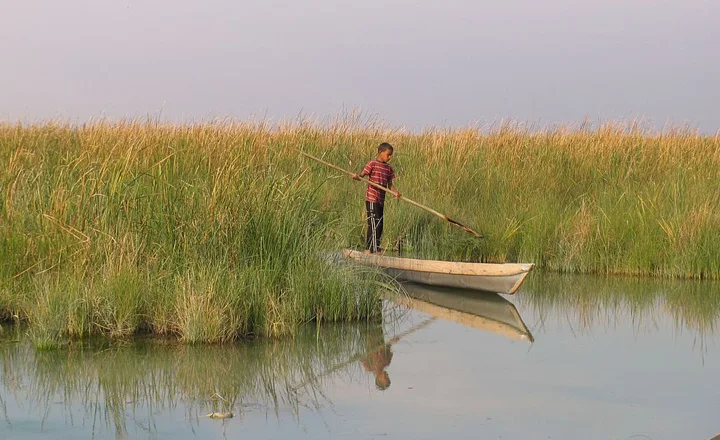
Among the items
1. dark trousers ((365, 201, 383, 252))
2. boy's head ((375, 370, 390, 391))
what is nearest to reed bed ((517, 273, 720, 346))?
dark trousers ((365, 201, 383, 252))

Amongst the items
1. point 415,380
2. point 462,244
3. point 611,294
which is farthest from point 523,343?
point 462,244

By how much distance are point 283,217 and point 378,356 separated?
173 centimetres

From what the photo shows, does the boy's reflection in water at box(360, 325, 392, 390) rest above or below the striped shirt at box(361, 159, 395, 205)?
below

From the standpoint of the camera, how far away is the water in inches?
191

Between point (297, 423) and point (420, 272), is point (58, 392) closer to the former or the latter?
point (297, 423)

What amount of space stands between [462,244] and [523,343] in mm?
4301

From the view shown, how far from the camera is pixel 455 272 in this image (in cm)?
916

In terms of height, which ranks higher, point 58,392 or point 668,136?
point 668,136

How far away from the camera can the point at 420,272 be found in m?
9.48

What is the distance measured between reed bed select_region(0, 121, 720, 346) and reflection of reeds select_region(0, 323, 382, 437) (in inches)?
10.5

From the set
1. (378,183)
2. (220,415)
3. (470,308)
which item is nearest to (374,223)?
(378,183)

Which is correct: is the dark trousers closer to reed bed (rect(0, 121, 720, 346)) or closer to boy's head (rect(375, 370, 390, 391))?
reed bed (rect(0, 121, 720, 346))

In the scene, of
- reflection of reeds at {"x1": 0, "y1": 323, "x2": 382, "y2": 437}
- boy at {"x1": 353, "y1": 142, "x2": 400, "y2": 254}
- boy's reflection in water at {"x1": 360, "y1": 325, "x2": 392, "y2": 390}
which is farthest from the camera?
boy at {"x1": 353, "y1": 142, "x2": 400, "y2": 254}

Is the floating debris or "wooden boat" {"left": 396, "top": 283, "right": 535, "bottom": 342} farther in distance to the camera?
"wooden boat" {"left": 396, "top": 283, "right": 535, "bottom": 342}
